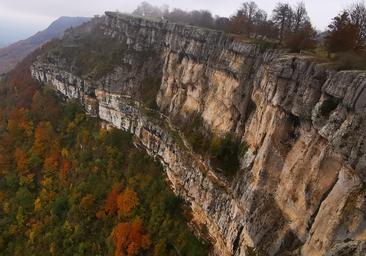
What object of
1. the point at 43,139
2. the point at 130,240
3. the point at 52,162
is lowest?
the point at 130,240

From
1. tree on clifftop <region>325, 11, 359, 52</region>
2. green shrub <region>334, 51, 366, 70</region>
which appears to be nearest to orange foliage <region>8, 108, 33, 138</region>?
tree on clifftop <region>325, 11, 359, 52</region>

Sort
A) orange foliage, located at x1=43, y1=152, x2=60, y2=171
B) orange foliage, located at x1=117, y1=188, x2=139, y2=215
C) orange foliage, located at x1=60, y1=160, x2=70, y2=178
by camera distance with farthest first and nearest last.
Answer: orange foliage, located at x1=43, y1=152, x2=60, y2=171 < orange foliage, located at x1=60, y1=160, x2=70, y2=178 < orange foliage, located at x1=117, y1=188, x2=139, y2=215

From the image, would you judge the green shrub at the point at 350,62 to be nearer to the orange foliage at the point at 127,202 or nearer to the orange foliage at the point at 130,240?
the orange foliage at the point at 130,240

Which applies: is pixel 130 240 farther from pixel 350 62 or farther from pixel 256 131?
pixel 350 62

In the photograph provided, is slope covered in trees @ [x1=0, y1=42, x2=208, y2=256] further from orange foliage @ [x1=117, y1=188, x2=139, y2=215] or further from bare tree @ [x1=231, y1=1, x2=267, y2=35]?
bare tree @ [x1=231, y1=1, x2=267, y2=35]

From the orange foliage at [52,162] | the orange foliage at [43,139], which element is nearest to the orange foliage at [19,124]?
the orange foliage at [43,139]

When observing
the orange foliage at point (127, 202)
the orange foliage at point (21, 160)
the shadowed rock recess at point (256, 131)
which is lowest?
the orange foliage at point (21, 160)

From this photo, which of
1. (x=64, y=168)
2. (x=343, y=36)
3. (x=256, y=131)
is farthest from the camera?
(x=64, y=168)

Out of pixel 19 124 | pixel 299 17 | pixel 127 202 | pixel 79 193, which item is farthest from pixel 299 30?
pixel 19 124
